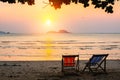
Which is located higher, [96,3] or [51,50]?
[96,3]

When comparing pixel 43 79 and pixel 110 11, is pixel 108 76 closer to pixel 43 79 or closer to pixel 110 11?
pixel 43 79

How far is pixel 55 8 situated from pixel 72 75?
4118 millimetres

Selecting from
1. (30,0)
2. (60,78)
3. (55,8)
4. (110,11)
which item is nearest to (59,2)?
(55,8)

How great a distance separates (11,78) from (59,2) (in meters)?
4.59

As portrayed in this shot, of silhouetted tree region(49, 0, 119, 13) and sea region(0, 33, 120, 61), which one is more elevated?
silhouetted tree region(49, 0, 119, 13)

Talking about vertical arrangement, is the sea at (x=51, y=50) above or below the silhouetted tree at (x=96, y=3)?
below

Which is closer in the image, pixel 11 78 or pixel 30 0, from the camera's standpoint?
pixel 30 0

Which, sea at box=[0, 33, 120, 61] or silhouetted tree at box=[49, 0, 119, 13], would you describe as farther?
sea at box=[0, 33, 120, 61]

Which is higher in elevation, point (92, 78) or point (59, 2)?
point (59, 2)

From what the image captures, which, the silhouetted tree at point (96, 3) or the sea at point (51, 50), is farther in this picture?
the sea at point (51, 50)

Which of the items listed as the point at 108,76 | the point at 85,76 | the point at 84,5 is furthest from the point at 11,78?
the point at 84,5

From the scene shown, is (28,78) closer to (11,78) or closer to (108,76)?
(11,78)

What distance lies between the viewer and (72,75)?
44.0 ft

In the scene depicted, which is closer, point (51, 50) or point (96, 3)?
point (96, 3)
